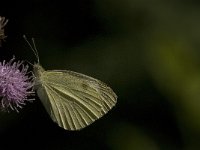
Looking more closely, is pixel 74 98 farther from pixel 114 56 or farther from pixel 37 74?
pixel 114 56

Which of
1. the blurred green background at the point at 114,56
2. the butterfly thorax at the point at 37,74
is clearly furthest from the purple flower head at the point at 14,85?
the blurred green background at the point at 114,56

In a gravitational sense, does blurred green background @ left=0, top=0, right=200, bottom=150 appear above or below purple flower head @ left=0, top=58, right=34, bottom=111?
below

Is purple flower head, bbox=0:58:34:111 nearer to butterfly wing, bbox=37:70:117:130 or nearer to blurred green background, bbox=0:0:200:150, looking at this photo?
butterfly wing, bbox=37:70:117:130

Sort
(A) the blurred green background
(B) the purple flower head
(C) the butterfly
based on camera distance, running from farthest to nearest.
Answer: (A) the blurred green background < (C) the butterfly < (B) the purple flower head

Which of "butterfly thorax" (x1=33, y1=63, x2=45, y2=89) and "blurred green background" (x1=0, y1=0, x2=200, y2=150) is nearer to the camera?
"butterfly thorax" (x1=33, y1=63, x2=45, y2=89)

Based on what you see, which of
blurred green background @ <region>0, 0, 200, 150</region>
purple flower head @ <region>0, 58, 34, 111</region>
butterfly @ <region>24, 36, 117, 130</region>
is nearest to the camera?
purple flower head @ <region>0, 58, 34, 111</region>

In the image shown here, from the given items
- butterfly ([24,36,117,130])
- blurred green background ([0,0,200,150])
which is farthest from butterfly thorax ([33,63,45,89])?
blurred green background ([0,0,200,150])

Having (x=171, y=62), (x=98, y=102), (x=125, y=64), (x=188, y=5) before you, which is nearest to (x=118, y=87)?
(x=125, y=64)

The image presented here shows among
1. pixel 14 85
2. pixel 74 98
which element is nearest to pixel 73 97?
pixel 74 98
